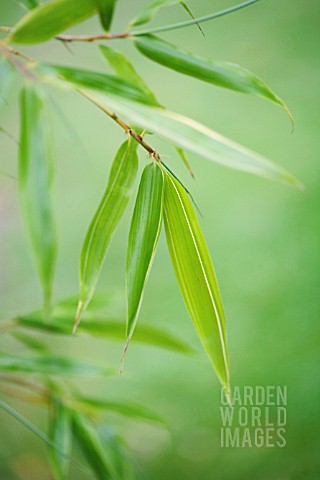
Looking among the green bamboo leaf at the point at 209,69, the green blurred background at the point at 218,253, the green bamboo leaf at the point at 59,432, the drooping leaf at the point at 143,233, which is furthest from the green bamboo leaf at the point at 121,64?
the green blurred background at the point at 218,253

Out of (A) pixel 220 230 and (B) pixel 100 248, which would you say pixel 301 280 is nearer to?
(A) pixel 220 230

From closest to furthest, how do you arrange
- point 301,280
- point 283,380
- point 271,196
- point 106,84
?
point 106,84, point 283,380, point 301,280, point 271,196

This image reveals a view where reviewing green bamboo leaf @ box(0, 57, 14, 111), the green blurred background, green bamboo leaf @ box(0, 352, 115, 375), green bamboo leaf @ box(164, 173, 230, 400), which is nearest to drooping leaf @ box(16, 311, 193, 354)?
green bamboo leaf @ box(0, 352, 115, 375)

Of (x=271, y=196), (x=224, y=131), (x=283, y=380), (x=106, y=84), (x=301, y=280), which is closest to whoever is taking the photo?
(x=106, y=84)

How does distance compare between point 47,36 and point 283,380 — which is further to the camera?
point 283,380

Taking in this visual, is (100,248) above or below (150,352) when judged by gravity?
above

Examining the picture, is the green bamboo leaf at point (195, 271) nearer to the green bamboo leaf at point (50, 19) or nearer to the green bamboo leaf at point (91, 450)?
the green bamboo leaf at point (50, 19)

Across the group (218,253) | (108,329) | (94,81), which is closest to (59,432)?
(108,329)

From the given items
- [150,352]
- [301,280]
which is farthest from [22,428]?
[301,280]
